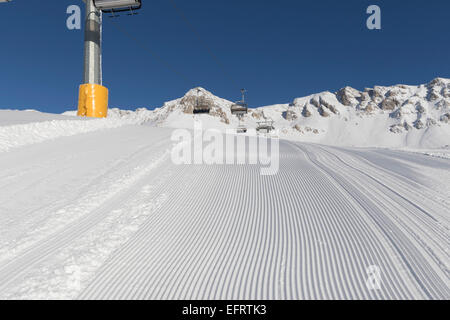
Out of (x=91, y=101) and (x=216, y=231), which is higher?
(x=91, y=101)

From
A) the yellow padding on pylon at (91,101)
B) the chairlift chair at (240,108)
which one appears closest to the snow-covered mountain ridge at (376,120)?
the chairlift chair at (240,108)

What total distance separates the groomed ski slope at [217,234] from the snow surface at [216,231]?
15 mm

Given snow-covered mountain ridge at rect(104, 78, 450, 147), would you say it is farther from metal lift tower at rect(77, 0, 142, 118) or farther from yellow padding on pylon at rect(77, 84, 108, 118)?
yellow padding on pylon at rect(77, 84, 108, 118)

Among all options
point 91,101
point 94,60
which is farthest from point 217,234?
point 94,60

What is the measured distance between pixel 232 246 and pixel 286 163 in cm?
403

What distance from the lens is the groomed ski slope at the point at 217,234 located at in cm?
215

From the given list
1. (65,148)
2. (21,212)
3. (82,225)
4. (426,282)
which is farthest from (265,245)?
(65,148)

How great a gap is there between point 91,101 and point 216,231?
40.2ft

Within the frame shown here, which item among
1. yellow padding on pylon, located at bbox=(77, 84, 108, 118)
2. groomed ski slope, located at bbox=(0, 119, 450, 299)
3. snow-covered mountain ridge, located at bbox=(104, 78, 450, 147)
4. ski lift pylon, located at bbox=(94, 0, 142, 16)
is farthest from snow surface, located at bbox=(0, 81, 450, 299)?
snow-covered mountain ridge, located at bbox=(104, 78, 450, 147)

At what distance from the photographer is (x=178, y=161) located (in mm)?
6094

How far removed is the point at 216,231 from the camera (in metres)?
2.99

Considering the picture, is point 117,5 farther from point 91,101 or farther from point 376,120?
point 376,120

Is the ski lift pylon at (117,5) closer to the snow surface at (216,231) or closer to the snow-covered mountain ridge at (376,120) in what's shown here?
the snow surface at (216,231)

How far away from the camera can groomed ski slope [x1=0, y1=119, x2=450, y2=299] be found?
7.04 feet
